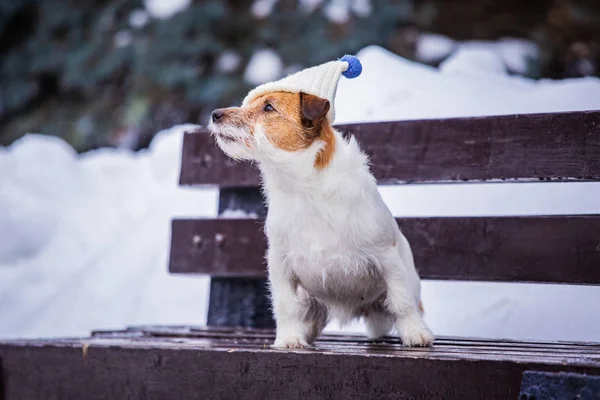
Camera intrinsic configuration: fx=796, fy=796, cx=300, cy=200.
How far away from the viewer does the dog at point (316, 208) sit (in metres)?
2.47

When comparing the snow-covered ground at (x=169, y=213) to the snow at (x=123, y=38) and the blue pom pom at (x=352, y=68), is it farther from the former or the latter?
the snow at (x=123, y=38)

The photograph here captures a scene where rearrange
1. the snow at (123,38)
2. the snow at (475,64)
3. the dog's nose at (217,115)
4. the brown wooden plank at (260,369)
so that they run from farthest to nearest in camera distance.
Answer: the snow at (123,38)
the snow at (475,64)
the dog's nose at (217,115)
the brown wooden plank at (260,369)

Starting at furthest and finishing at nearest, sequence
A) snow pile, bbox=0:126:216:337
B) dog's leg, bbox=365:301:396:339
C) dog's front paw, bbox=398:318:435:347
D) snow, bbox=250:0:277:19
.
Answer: snow, bbox=250:0:277:19 < snow pile, bbox=0:126:216:337 < dog's leg, bbox=365:301:396:339 < dog's front paw, bbox=398:318:435:347

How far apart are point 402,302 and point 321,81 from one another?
75 centimetres

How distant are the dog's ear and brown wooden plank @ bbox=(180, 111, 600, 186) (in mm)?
804

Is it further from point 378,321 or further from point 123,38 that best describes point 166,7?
point 378,321

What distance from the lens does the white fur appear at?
247cm

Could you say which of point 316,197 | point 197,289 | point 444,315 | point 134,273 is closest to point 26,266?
point 134,273

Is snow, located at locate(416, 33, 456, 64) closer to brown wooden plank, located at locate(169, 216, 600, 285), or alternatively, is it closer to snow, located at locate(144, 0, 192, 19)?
snow, located at locate(144, 0, 192, 19)

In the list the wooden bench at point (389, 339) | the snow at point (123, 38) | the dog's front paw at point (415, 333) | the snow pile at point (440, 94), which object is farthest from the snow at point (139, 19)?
the dog's front paw at point (415, 333)

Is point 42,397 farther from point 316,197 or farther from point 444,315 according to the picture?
point 444,315

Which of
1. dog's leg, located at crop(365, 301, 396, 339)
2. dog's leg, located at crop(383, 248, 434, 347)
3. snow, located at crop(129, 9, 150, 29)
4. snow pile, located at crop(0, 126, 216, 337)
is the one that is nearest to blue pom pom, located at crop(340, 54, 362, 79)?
dog's leg, located at crop(383, 248, 434, 347)

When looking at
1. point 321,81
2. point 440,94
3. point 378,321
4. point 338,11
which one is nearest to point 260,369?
point 378,321

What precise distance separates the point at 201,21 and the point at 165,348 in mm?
5602
